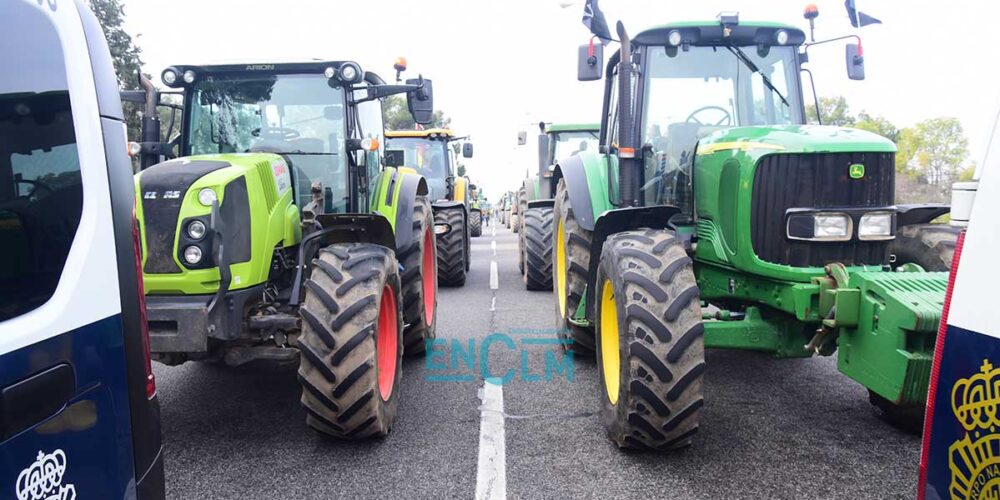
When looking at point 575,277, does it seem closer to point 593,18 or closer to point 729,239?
point 729,239

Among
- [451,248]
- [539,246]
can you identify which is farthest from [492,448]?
[451,248]

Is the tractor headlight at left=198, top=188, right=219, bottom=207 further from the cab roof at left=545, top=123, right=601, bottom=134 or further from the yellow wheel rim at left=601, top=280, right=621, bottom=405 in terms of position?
the cab roof at left=545, top=123, right=601, bottom=134

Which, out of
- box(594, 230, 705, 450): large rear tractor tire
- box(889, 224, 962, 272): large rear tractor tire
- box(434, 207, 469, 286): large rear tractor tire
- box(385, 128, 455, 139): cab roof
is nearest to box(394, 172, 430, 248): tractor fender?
box(594, 230, 705, 450): large rear tractor tire

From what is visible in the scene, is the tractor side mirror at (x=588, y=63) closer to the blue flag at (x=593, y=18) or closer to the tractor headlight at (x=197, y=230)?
the blue flag at (x=593, y=18)

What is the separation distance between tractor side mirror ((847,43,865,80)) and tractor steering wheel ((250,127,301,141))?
157 inches

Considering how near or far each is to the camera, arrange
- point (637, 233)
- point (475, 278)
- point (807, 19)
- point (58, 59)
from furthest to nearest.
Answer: point (475, 278)
point (807, 19)
point (637, 233)
point (58, 59)

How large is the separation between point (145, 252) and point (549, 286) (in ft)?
20.4

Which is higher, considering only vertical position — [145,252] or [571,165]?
[571,165]

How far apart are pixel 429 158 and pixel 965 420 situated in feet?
38.0

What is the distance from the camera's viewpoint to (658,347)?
3.21 metres

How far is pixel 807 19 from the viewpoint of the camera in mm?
4676

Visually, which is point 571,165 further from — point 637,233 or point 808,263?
point 808,263

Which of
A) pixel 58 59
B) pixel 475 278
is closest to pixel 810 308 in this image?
pixel 58 59

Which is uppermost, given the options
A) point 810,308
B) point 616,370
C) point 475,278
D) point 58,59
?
point 58,59
